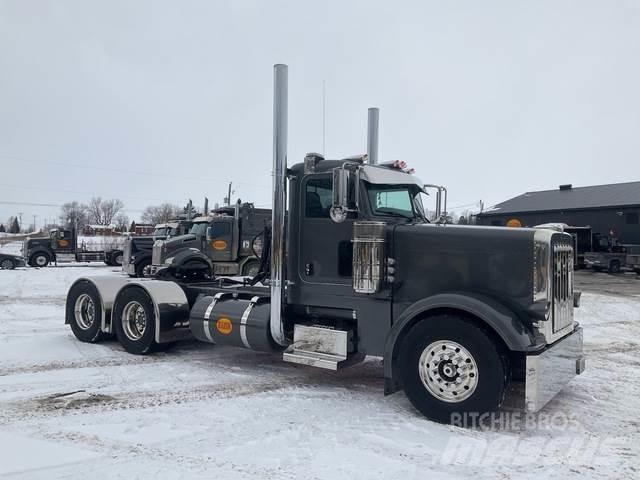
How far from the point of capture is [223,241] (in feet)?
58.6

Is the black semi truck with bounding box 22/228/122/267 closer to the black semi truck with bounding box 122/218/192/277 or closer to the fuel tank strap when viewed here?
the black semi truck with bounding box 122/218/192/277

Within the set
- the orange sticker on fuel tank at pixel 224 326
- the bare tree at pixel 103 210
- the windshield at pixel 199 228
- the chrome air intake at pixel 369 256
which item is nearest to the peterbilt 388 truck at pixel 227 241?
the windshield at pixel 199 228

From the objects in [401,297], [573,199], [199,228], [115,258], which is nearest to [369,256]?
[401,297]

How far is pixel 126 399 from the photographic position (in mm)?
5434

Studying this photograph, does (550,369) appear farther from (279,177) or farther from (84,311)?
(84,311)

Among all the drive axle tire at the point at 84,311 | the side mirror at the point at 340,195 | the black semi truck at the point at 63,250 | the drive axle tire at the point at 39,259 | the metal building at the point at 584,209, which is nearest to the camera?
the side mirror at the point at 340,195

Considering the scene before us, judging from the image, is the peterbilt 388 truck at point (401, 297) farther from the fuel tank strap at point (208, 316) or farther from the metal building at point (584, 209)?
the metal building at point (584, 209)

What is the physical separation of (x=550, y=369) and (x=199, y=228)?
50.4ft

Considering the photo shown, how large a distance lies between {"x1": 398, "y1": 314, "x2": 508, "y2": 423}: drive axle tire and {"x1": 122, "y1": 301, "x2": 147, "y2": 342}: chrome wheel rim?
4.29 m

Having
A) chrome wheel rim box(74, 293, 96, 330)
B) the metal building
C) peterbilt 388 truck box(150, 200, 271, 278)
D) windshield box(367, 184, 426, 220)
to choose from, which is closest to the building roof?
the metal building

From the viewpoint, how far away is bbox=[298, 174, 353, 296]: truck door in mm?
5773

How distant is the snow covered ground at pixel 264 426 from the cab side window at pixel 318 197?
2.04 m

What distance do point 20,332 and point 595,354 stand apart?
31.5ft

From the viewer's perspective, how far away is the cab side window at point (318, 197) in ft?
19.4
